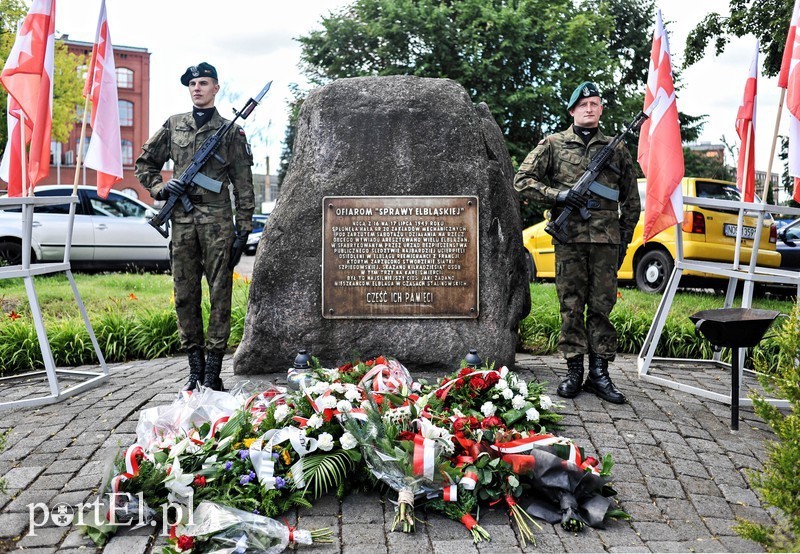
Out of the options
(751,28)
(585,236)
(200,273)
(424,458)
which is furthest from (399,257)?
(751,28)

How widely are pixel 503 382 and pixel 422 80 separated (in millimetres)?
2398

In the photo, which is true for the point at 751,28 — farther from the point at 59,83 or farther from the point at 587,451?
the point at 59,83

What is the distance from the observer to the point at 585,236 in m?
4.92

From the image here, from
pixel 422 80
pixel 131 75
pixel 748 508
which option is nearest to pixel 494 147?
pixel 422 80

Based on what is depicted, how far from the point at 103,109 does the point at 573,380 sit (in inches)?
154

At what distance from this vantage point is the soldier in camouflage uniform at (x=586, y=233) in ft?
16.2

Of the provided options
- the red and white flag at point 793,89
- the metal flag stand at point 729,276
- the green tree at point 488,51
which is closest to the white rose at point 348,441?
the metal flag stand at point 729,276

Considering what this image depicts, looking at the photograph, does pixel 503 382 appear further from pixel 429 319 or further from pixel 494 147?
pixel 494 147

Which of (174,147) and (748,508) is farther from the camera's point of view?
(174,147)

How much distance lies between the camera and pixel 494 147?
5.37 m

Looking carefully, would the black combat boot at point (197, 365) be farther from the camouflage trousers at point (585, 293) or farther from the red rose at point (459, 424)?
the camouflage trousers at point (585, 293)

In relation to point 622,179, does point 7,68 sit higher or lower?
higher

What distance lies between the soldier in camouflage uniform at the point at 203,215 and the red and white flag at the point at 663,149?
287 cm

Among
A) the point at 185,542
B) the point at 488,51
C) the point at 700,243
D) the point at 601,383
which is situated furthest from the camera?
the point at 488,51
